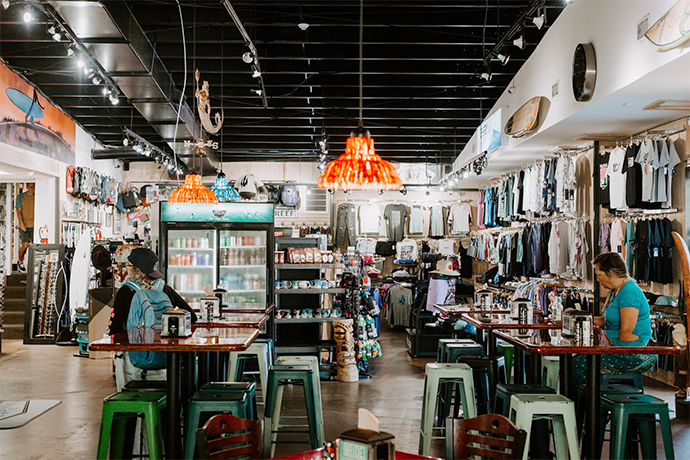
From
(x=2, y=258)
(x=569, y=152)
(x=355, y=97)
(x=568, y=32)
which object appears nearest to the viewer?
(x=568, y=32)

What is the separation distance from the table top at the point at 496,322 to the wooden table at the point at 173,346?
179 centimetres

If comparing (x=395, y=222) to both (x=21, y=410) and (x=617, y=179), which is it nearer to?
(x=617, y=179)

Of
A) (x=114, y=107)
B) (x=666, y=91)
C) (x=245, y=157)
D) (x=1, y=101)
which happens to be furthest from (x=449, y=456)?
(x=245, y=157)

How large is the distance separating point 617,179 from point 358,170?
186 inches

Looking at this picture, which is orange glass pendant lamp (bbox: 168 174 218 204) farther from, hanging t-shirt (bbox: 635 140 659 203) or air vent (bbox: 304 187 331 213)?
air vent (bbox: 304 187 331 213)

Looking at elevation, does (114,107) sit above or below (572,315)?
above

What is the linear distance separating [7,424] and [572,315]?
477 cm

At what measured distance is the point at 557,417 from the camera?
3.46 m

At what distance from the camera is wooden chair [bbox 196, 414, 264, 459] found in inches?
90.0

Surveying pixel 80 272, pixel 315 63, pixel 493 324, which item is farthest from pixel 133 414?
pixel 80 272

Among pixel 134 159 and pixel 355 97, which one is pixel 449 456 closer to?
pixel 355 97

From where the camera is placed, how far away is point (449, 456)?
243 cm

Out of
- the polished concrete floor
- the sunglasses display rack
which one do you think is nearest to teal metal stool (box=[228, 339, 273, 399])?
the polished concrete floor

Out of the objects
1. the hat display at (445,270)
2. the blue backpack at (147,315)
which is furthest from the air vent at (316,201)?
the blue backpack at (147,315)
